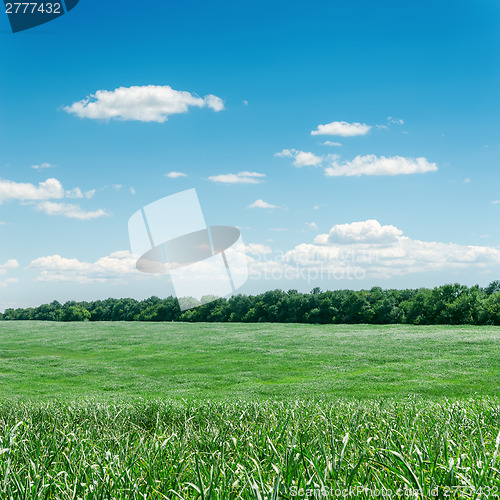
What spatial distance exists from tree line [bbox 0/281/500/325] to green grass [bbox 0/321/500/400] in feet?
23.6

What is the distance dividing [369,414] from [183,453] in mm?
1989

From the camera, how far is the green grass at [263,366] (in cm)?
1150

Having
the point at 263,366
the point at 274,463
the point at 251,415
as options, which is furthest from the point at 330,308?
the point at 274,463

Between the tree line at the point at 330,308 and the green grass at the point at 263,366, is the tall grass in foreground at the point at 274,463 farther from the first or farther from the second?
the tree line at the point at 330,308

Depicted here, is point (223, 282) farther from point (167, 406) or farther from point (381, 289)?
point (381, 289)

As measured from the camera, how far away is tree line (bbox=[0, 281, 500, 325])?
27938 millimetres

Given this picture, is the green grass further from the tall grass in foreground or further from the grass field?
the tall grass in foreground

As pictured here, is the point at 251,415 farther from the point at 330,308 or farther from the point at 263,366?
the point at 330,308

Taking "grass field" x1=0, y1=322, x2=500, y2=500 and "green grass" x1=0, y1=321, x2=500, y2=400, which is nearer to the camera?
"grass field" x1=0, y1=322, x2=500, y2=500

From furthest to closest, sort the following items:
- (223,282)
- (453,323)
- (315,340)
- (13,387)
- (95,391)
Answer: (453,323)
(315,340)
(13,387)
(95,391)
(223,282)

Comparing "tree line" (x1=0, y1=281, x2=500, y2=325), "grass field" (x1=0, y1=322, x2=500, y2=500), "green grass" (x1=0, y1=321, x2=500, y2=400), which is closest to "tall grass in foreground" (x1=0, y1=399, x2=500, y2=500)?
"grass field" (x1=0, y1=322, x2=500, y2=500)

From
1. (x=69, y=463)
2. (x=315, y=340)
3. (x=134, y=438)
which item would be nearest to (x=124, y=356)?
(x=315, y=340)

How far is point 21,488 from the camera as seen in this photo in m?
1.82

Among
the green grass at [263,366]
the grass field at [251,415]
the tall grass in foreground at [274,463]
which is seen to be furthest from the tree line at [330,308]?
the tall grass in foreground at [274,463]
